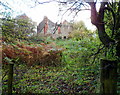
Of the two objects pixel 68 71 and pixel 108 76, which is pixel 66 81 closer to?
pixel 68 71

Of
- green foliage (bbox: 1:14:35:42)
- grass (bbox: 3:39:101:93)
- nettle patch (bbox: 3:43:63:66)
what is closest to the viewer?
green foliage (bbox: 1:14:35:42)

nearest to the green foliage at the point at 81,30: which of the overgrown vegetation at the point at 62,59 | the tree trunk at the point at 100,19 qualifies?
the overgrown vegetation at the point at 62,59

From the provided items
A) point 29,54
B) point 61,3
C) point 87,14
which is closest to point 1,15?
point 61,3

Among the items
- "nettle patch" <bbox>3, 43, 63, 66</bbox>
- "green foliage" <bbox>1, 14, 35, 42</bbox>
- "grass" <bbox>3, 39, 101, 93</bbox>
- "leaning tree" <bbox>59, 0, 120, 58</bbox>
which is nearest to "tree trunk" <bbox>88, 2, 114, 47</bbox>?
"leaning tree" <bbox>59, 0, 120, 58</bbox>

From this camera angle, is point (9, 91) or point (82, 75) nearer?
point (9, 91)

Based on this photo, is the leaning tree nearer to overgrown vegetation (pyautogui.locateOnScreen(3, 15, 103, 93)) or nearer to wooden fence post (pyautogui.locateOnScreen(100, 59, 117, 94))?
overgrown vegetation (pyautogui.locateOnScreen(3, 15, 103, 93))

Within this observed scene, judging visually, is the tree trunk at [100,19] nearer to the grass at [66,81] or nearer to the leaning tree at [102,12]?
the leaning tree at [102,12]

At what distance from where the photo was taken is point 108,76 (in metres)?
0.65

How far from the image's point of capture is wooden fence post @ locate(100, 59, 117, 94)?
0.64m

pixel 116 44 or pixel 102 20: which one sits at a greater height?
pixel 102 20

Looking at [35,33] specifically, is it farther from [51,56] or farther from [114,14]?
[114,14]

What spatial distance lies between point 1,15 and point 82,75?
1.34 m

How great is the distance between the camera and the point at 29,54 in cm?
270

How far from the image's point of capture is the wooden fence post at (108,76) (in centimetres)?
64
